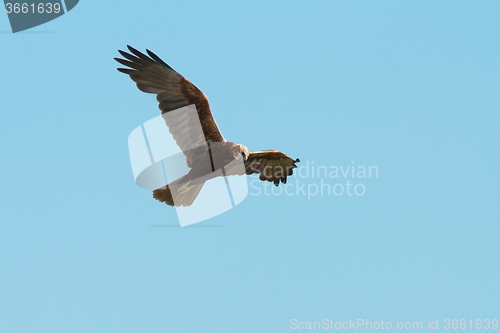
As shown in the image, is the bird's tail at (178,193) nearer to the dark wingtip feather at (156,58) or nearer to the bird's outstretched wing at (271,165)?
the bird's outstretched wing at (271,165)

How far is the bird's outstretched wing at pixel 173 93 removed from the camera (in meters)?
12.2

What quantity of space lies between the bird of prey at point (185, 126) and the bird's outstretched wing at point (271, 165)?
35 centimetres

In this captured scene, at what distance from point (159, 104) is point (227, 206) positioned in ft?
6.91

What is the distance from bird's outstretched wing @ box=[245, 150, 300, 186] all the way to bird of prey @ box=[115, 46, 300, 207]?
13.7 inches

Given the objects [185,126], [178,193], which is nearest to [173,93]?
[185,126]

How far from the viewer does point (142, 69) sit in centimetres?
1225

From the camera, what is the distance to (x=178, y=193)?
12797 millimetres

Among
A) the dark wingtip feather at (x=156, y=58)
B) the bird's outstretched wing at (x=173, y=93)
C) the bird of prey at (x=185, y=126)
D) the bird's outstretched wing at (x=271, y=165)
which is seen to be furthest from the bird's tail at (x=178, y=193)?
the dark wingtip feather at (x=156, y=58)

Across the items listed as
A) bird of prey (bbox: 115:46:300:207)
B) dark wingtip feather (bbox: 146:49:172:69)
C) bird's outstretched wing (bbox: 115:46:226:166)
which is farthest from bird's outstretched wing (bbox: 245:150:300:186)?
dark wingtip feather (bbox: 146:49:172:69)

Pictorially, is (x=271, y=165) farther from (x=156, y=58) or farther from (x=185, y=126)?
(x=156, y=58)

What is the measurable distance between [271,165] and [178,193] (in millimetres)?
1760

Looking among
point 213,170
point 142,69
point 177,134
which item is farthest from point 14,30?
point 213,170

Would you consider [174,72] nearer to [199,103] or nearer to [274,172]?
[199,103]

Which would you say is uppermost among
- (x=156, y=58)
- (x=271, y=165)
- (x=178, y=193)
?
(x=156, y=58)
